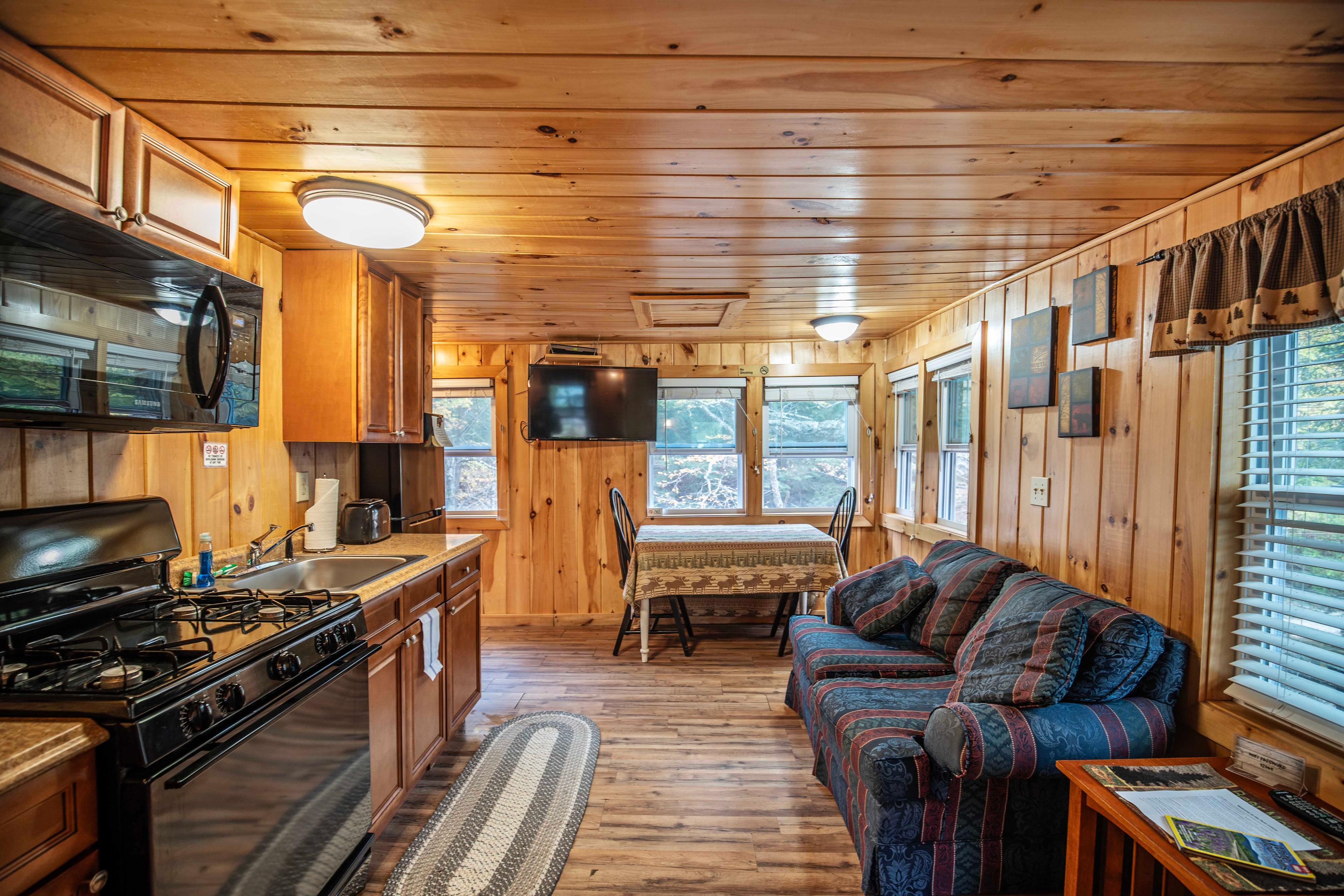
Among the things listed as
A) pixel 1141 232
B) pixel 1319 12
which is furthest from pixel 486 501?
pixel 1319 12

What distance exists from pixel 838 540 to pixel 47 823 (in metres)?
3.67

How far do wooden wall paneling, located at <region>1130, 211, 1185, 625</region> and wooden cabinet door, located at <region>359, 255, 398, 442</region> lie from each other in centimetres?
285

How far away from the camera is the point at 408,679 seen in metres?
2.01

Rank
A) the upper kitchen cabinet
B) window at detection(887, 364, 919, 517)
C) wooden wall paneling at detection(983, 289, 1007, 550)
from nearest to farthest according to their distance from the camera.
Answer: the upper kitchen cabinet
wooden wall paneling at detection(983, 289, 1007, 550)
window at detection(887, 364, 919, 517)

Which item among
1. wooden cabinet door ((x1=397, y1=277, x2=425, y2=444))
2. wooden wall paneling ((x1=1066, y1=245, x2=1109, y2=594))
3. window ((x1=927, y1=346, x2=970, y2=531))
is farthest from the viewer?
window ((x1=927, y1=346, x2=970, y2=531))

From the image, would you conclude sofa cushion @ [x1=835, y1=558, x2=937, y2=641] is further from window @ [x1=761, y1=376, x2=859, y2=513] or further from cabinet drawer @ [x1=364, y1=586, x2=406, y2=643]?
cabinet drawer @ [x1=364, y1=586, x2=406, y2=643]

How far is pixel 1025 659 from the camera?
1737 mm

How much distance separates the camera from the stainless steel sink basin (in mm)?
1989

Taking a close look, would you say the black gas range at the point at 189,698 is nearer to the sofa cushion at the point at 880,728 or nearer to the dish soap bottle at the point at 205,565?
the dish soap bottle at the point at 205,565

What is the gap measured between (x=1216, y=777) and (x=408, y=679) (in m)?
2.44

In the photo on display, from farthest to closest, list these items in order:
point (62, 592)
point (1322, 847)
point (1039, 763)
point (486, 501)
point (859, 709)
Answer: point (486, 501)
point (859, 709)
point (1039, 763)
point (62, 592)
point (1322, 847)

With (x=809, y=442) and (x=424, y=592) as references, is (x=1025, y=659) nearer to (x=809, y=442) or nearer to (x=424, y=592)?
(x=424, y=592)

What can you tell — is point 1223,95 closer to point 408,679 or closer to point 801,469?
point 408,679

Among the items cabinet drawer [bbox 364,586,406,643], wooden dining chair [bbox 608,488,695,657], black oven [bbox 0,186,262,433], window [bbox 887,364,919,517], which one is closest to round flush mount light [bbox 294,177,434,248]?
black oven [bbox 0,186,262,433]
